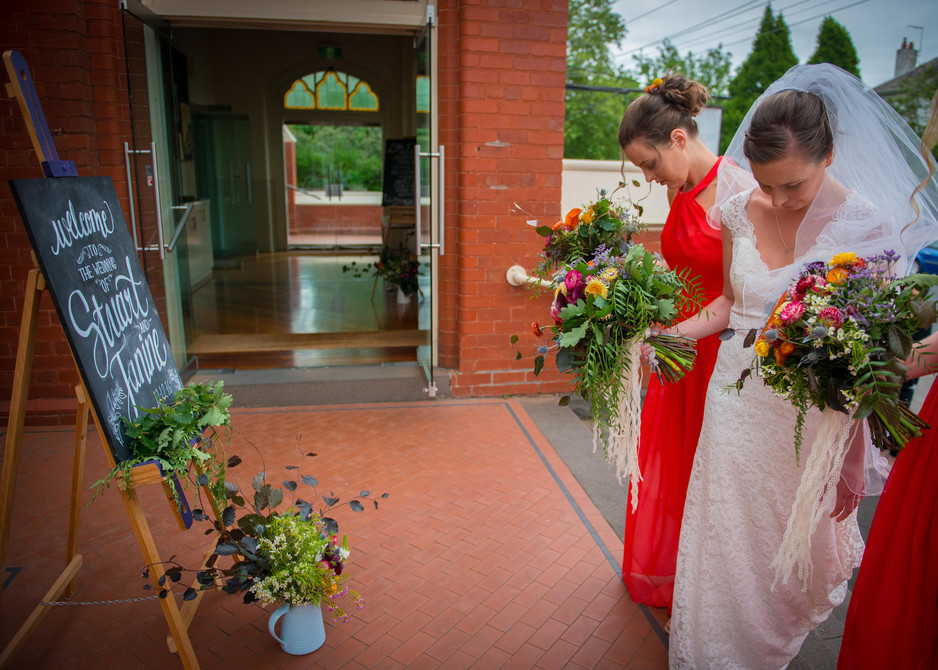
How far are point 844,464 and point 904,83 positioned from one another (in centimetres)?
2248

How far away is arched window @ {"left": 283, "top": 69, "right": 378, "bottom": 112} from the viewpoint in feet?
43.9

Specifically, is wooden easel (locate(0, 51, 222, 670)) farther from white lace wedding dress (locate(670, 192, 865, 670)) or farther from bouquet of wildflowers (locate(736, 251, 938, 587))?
bouquet of wildflowers (locate(736, 251, 938, 587))

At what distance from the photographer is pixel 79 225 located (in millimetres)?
2395

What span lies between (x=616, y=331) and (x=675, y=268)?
21.6 inches

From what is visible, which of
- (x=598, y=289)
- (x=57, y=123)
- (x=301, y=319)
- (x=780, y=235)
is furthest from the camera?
(x=301, y=319)

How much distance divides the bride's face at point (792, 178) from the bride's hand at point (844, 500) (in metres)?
0.86

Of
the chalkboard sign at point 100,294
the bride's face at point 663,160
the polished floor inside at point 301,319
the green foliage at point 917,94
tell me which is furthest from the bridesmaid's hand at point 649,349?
the green foliage at point 917,94

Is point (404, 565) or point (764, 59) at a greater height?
point (764, 59)

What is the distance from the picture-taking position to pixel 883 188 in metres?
1.92

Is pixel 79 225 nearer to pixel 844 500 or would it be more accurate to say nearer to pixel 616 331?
pixel 616 331

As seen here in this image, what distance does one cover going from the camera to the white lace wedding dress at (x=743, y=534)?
2176mm

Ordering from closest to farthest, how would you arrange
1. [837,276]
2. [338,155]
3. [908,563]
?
[837,276]
[908,563]
[338,155]

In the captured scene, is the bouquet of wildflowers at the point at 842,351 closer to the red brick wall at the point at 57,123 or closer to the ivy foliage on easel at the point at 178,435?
the ivy foliage on easel at the point at 178,435

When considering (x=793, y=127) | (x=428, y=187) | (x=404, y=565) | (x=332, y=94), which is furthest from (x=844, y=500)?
(x=332, y=94)
